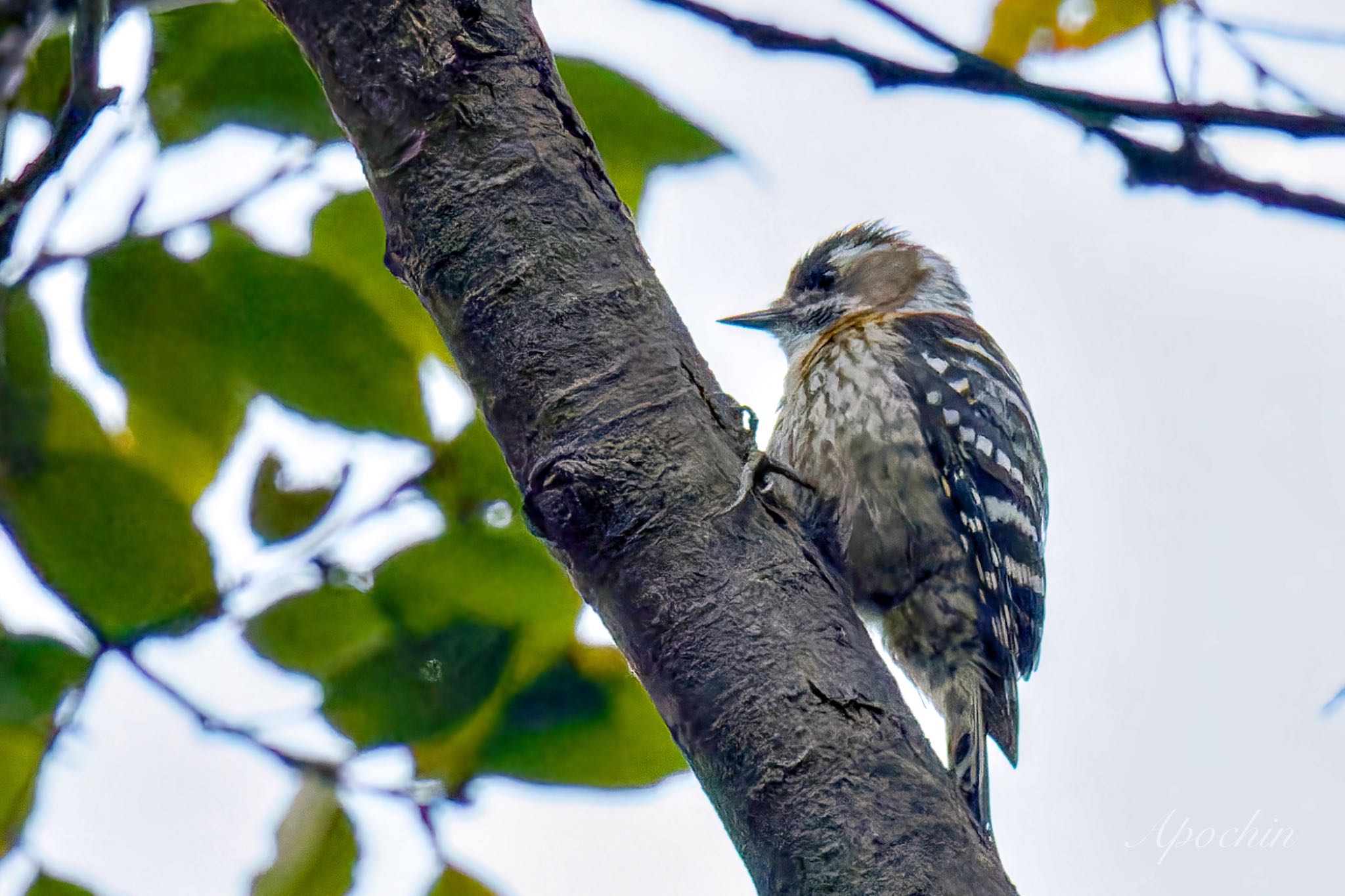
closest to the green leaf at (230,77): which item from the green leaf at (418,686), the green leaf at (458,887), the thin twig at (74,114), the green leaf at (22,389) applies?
the thin twig at (74,114)

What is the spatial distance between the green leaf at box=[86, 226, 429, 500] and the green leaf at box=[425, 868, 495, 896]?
646mm

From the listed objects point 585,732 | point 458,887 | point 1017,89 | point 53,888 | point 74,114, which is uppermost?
point 1017,89

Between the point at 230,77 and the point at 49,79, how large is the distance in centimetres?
27

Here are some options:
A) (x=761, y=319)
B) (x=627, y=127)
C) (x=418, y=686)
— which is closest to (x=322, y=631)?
(x=418, y=686)

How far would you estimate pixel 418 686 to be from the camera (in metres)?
1.85

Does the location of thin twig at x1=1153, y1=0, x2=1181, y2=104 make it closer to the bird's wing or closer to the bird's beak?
the bird's wing

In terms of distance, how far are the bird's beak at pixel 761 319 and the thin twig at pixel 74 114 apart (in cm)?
277

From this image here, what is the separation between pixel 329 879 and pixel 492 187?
0.99m

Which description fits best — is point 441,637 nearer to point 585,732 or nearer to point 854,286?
point 585,732

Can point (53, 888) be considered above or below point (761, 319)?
below

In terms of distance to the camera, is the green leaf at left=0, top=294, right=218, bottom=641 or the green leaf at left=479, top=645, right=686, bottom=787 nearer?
the green leaf at left=0, top=294, right=218, bottom=641

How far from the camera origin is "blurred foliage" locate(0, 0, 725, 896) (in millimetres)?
1699

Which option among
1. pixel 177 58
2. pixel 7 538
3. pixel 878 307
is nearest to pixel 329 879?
pixel 7 538

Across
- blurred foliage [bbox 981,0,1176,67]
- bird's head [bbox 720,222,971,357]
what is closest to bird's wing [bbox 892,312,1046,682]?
bird's head [bbox 720,222,971,357]
